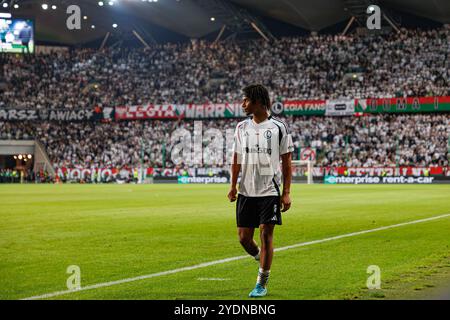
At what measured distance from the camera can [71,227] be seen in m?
18.1

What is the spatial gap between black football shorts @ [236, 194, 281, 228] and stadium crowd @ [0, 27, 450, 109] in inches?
2373

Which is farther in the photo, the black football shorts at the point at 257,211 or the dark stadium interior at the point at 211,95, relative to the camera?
the dark stadium interior at the point at 211,95

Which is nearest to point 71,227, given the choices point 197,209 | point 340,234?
point 340,234

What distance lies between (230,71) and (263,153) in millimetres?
67696

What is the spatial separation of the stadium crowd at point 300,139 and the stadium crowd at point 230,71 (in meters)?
2.32

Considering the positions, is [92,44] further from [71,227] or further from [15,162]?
[71,227]

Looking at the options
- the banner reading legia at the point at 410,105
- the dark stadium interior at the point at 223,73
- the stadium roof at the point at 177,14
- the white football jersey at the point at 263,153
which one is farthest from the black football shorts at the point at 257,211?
the stadium roof at the point at 177,14

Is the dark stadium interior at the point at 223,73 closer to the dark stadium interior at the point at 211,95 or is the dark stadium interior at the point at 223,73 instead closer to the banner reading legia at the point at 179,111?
the dark stadium interior at the point at 211,95

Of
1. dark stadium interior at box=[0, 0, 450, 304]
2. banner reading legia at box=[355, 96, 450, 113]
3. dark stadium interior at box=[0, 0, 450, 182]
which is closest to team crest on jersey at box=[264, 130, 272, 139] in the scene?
dark stadium interior at box=[0, 0, 450, 304]

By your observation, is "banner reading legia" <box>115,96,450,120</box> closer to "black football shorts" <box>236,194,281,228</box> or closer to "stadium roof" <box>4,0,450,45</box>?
"stadium roof" <box>4,0,450,45</box>

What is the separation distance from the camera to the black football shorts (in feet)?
28.6

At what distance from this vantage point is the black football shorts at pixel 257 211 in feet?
28.6
